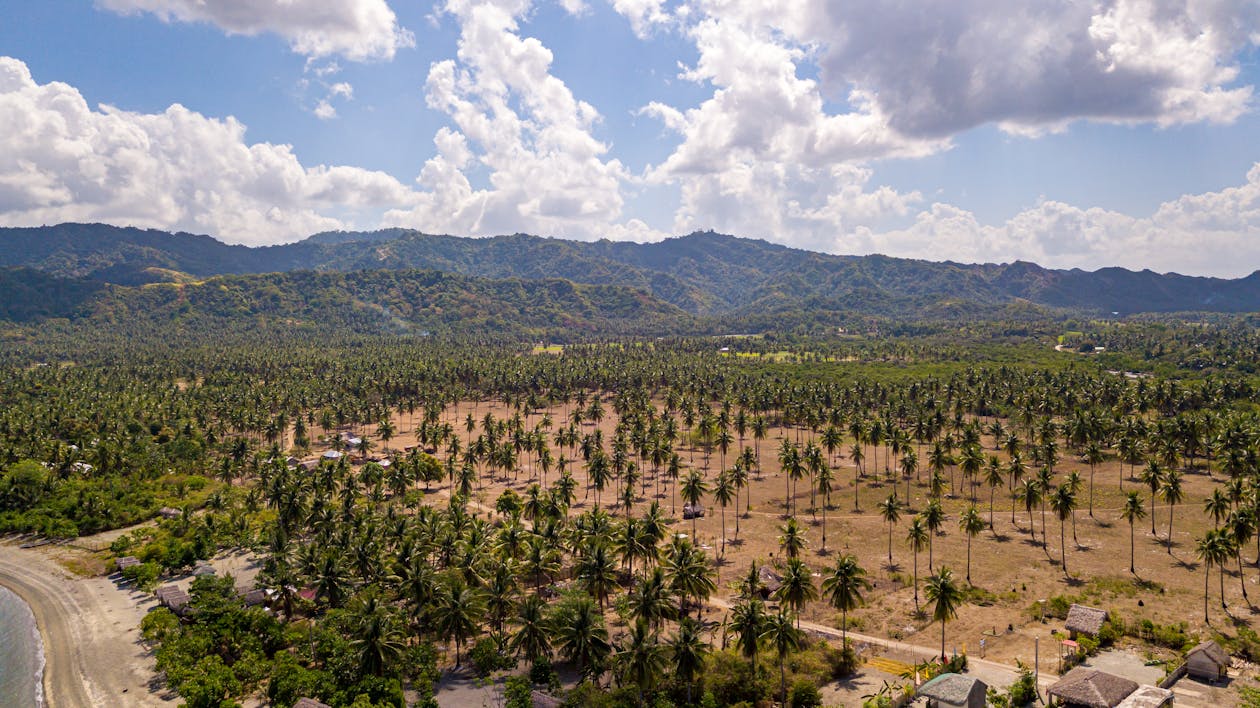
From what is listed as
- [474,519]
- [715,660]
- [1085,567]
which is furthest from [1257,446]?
[474,519]

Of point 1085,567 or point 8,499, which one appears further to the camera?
point 8,499

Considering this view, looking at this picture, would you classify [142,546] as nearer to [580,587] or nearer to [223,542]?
[223,542]

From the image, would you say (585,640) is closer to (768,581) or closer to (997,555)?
(768,581)

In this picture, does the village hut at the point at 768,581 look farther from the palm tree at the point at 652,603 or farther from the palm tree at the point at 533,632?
the palm tree at the point at 533,632

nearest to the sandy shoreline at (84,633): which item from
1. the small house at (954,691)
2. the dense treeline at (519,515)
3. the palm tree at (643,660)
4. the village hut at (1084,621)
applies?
the dense treeline at (519,515)

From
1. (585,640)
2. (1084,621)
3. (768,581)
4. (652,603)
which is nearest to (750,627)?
(652,603)

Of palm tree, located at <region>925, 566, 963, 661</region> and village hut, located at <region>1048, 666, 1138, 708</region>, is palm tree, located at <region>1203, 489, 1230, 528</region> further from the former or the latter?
palm tree, located at <region>925, 566, 963, 661</region>
